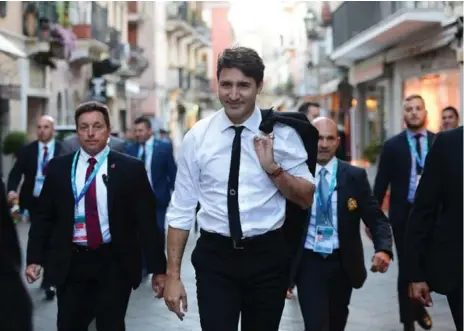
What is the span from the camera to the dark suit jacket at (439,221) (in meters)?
5.13

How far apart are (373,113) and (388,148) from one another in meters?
24.2

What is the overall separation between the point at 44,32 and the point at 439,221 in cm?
2477

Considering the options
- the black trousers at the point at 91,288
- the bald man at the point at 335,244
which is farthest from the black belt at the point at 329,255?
the black trousers at the point at 91,288

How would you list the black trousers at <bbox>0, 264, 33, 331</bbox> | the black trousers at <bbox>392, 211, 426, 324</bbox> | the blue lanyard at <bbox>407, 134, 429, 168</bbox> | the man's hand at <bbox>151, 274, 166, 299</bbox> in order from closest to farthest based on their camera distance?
the black trousers at <bbox>0, 264, 33, 331</bbox>, the man's hand at <bbox>151, 274, 166, 299</bbox>, the black trousers at <bbox>392, 211, 426, 324</bbox>, the blue lanyard at <bbox>407, 134, 429, 168</bbox>

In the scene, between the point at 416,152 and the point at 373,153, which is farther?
the point at 373,153

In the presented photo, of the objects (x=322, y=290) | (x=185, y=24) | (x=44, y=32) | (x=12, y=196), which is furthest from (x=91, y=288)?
(x=185, y=24)

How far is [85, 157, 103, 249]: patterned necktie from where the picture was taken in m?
6.45

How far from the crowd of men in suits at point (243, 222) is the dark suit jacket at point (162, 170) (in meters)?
4.28

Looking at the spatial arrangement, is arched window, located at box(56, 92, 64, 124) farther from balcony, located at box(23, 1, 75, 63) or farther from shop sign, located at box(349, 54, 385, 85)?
shop sign, located at box(349, 54, 385, 85)

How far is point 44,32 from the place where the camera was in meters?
28.9

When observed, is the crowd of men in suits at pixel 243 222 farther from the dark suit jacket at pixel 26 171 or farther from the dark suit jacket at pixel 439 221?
the dark suit jacket at pixel 26 171

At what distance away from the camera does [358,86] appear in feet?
117

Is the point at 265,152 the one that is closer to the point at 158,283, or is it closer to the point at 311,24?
the point at 158,283

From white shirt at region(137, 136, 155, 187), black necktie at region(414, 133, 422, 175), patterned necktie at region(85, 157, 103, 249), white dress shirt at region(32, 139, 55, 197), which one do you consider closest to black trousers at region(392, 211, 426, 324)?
black necktie at region(414, 133, 422, 175)
